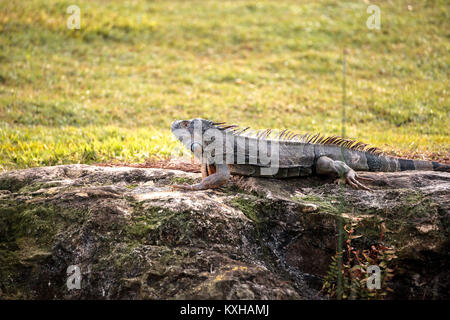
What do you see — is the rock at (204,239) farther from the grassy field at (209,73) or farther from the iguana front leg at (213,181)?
the grassy field at (209,73)

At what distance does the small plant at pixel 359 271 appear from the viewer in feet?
13.0

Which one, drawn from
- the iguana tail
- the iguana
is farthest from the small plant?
the iguana tail

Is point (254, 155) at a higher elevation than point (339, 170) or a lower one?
higher

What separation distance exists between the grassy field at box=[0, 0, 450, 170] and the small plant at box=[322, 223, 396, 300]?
3557 mm

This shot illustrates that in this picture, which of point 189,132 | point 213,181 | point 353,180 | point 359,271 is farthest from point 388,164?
point 189,132

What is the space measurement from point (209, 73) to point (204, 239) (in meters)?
10.1

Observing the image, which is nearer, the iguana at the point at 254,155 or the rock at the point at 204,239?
the rock at the point at 204,239

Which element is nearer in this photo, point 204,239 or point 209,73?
point 204,239

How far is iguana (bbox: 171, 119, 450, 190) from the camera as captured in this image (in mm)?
5133

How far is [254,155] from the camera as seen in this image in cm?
527

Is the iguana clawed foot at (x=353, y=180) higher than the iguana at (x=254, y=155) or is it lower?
lower

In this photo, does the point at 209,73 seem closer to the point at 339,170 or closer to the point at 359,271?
the point at 339,170

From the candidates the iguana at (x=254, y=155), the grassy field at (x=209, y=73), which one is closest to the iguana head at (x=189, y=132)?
the iguana at (x=254, y=155)

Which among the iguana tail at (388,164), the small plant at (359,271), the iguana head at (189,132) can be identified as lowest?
the small plant at (359,271)
